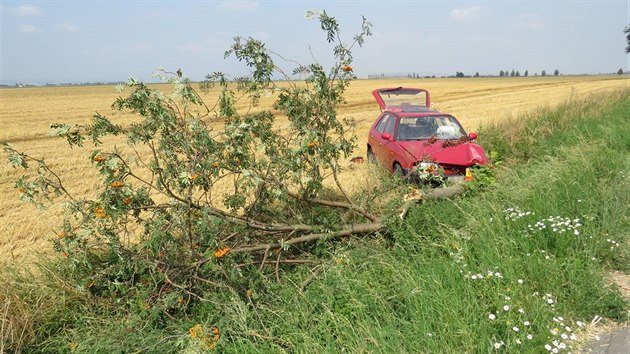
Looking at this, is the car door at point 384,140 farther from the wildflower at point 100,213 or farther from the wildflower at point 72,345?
the wildflower at point 72,345

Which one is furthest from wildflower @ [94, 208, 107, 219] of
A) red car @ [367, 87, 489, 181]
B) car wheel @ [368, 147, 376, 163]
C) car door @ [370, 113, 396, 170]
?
car wheel @ [368, 147, 376, 163]

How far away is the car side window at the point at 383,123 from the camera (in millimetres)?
8172

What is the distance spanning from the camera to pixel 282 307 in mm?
3340

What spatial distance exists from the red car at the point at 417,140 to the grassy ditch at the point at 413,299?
1.23 meters

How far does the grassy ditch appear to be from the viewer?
2754 mm

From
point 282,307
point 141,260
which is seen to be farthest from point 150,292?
point 282,307

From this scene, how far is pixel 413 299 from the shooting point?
10.1 feet

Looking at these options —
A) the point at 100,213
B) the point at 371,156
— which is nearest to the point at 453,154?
the point at 371,156

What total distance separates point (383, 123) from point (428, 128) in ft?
3.81

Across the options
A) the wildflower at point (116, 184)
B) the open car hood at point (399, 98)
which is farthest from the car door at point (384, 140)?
the wildflower at point (116, 184)

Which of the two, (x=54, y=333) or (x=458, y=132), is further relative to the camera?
(x=458, y=132)

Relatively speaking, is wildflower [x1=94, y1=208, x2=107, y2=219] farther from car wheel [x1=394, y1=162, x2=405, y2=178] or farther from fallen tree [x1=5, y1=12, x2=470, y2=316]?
car wheel [x1=394, y1=162, x2=405, y2=178]

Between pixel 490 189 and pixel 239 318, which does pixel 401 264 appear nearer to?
pixel 239 318

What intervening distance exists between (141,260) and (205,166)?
1032mm
